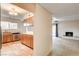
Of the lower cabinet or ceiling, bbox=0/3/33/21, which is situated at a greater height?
ceiling, bbox=0/3/33/21

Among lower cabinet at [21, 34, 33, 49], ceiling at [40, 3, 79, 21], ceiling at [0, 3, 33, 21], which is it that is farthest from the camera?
ceiling at [40, 3, 79, 21]

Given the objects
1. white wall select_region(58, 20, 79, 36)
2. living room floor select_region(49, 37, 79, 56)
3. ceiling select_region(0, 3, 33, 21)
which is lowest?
living room floor select_region(49, 37, 79, 56)

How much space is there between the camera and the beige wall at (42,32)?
2.37 m

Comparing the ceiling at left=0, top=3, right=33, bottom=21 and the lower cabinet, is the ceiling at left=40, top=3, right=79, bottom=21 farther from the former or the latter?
the lower cabinet

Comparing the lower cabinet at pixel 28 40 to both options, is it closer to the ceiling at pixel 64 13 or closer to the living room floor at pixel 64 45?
the living room floor at pixel 64 45

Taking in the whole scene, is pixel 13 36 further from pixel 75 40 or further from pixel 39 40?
pixel 75 40

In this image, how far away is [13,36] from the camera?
310 cm

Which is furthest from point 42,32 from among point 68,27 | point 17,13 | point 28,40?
point 68,27

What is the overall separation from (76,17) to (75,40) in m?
0.82

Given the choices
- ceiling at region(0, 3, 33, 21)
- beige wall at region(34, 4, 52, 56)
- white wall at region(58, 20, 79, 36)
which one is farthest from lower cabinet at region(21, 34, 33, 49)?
white wall at region(58, 20, 79, 36)

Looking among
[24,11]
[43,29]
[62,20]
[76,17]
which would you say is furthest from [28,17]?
[76,17]

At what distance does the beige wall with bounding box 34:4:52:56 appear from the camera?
93.4 inches

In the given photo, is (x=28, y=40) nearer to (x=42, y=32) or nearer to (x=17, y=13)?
(x=42, y=32)

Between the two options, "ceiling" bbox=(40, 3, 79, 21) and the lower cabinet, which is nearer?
the lower cabinet
